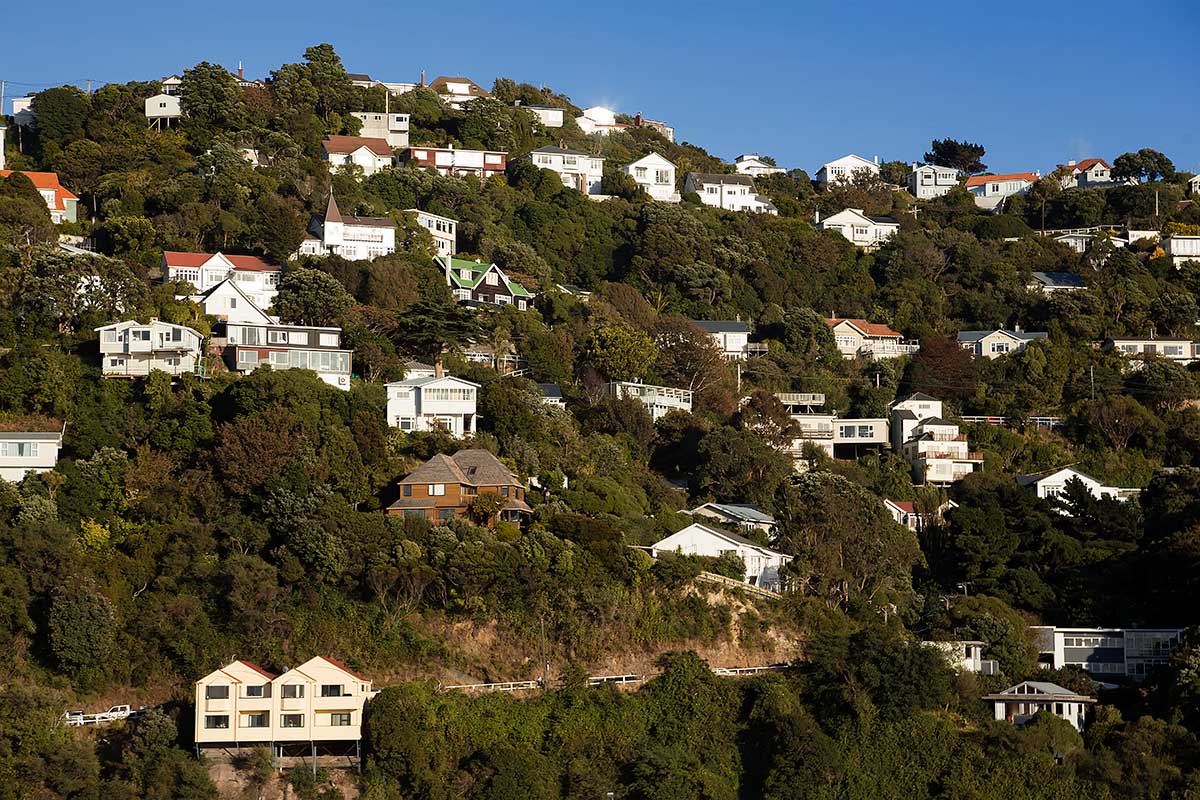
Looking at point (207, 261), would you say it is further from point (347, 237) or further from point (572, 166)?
point (572, 166)

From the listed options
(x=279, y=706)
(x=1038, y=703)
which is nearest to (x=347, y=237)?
(x=279, y=706)

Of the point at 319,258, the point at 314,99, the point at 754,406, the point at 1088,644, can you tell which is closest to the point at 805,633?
the point at 1088,644

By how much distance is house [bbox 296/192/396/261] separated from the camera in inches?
3078

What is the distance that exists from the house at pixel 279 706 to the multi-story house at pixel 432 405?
14157 millimetres

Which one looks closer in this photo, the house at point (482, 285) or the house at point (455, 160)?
the house at point (482, 285)

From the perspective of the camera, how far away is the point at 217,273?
72.4m

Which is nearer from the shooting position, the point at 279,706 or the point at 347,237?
the point at 279,706

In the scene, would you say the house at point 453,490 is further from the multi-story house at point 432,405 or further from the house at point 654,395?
the house at point 654,395

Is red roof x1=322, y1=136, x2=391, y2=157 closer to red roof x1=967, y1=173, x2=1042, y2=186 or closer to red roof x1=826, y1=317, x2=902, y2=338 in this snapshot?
red roof x1=826, y1=317, x2=902, y2=338

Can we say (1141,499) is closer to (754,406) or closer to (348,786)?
(754,406)

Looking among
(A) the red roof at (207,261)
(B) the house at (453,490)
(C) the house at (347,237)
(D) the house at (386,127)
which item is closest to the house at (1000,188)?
(D) the house at (386,127)

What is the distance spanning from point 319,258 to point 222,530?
23.9m

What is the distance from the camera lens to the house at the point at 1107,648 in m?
56.5

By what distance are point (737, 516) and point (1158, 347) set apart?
29.5 m
